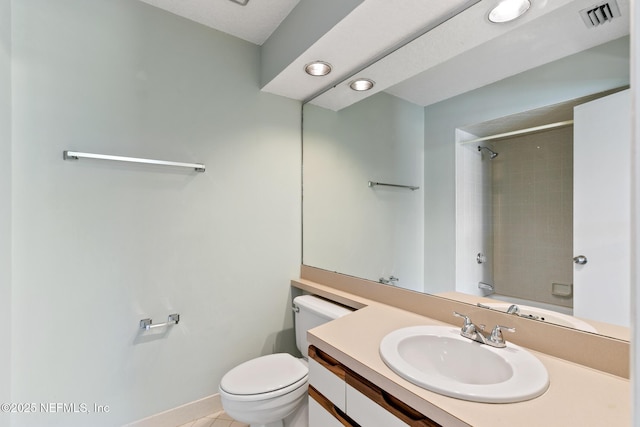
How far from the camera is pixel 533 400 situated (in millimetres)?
785

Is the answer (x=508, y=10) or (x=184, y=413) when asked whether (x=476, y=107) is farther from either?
(x=184, y=413)

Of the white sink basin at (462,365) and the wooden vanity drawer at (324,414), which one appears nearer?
the white sink basin at (462,365)

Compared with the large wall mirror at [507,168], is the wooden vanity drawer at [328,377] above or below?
below

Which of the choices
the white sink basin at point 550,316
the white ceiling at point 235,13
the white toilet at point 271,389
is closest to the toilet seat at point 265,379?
the white toilet at point 271,389

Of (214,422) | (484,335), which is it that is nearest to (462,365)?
(484,335)

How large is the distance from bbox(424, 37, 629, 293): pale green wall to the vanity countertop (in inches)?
20.9

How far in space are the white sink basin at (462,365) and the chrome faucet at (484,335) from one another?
16mm

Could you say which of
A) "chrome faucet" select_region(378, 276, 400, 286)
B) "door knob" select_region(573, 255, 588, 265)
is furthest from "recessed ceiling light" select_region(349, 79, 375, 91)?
"door knob" select_region(573, 255, 588, 265)

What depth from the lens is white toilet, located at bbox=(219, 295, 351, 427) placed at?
1.38 meters

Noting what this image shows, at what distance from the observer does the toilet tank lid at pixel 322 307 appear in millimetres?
1664

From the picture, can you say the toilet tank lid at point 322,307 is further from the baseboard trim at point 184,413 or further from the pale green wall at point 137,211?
the baseboard trim at point 184,413

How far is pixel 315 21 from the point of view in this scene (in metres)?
1.45

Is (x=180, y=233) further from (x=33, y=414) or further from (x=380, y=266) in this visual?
(x=380, y=266)

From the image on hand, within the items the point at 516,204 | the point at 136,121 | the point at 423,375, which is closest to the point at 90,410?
the point at 136,121
